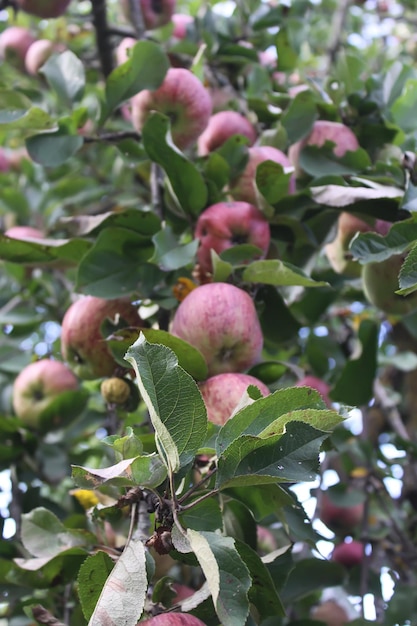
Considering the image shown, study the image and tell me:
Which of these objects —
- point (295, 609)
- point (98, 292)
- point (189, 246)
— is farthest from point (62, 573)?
point (295, 609)

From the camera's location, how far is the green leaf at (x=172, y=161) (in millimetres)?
1120

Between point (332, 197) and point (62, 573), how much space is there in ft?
2.21

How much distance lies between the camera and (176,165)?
1.13m

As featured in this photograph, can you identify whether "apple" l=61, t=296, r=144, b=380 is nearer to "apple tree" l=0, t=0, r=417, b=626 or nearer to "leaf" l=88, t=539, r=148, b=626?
"apple tree" l=0, t=0, r=417, b=626

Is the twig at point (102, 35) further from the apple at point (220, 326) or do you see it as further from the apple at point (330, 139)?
the apple at point (220, 326)

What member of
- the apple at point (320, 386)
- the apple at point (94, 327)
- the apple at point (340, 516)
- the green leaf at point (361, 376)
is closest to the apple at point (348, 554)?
the apple at point (340, 516)

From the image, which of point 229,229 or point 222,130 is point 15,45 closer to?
point 222,130

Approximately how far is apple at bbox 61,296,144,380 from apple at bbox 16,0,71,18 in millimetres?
1030

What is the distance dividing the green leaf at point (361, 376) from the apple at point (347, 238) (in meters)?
0.11

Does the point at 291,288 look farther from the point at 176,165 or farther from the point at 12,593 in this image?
the point at 12,593

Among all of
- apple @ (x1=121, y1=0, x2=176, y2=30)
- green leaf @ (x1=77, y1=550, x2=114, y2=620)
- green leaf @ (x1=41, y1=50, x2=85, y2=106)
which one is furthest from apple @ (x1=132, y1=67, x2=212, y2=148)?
green leaf @ (x1=77, y1=550, x2=114, y2=620)

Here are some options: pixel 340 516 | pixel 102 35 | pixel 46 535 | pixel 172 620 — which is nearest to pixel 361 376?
pixel 46 535

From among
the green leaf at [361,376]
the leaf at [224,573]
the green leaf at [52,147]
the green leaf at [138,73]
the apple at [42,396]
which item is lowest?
the apple at [42,396]

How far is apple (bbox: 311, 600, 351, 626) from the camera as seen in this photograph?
169cm
